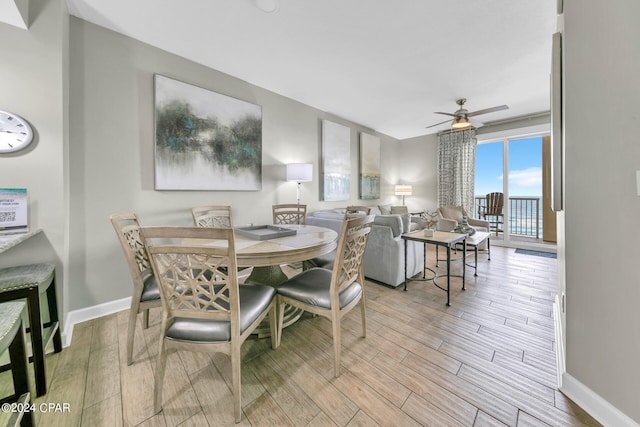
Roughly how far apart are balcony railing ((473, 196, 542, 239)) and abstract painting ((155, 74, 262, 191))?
16.5ft

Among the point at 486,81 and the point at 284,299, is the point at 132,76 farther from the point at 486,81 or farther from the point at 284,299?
the point at 486,81

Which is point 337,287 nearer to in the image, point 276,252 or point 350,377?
point 276,252

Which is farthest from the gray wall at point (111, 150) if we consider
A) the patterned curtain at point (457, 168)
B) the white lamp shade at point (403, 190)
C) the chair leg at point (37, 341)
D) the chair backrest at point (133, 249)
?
the patterned curtain at point (457, 168)

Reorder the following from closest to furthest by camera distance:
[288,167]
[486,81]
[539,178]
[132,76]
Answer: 1. [132,76]
2. [486,81]
3. [288,167]
4. [539,178]

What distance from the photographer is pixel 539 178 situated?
16.2 feet

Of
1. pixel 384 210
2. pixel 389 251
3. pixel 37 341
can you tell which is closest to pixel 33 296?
pixel 37 341

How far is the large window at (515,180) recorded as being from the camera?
4.90 m

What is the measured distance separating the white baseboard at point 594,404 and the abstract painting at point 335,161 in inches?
138

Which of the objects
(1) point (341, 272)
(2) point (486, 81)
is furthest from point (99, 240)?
(2) point (486, 81)

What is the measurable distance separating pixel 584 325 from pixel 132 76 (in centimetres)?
393

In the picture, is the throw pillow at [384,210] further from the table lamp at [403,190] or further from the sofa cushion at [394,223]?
the sofa cushion at [394,223]

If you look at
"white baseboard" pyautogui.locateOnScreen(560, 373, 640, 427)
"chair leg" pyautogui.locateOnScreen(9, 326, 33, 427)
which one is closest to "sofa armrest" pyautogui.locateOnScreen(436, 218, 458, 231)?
"white baseboard" pyautogui.locateOnScreen(560, 373, 640, 427)

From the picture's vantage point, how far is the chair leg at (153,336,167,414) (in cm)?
113

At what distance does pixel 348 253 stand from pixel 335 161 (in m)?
3.23
